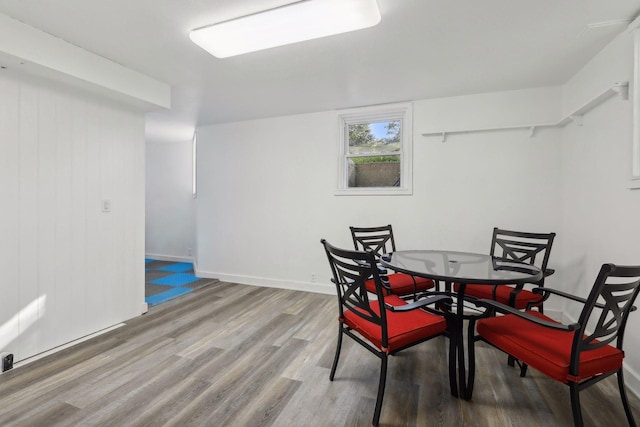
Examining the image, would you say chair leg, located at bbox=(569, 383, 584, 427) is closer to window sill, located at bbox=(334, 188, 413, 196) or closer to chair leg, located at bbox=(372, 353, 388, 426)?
chair leg, located at bbox=(372, 353, 388, 426)

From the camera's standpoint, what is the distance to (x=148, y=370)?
2154mm

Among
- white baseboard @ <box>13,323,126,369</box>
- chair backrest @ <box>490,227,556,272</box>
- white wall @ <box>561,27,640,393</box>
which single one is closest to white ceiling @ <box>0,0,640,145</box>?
white wall @ <box>561,27,640,393</box>

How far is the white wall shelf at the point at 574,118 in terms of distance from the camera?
80.4 inches

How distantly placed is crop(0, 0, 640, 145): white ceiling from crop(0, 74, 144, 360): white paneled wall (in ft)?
1.97

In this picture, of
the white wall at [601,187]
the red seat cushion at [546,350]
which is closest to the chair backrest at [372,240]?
the red seat cushion at [546,350]

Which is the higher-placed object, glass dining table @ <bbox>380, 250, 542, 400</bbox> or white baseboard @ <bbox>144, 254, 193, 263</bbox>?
glass dining table @ <bbox>380, 250, 542, 400</bbox>

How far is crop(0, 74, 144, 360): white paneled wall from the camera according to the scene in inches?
86.9

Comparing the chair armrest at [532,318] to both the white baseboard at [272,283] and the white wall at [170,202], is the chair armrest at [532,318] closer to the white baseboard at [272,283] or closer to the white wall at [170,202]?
the white baseboard at [272,283]

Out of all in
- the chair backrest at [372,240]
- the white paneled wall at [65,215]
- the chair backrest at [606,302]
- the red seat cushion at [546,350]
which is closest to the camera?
the chair backrest at [606,302]

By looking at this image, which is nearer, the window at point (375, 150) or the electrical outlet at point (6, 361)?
the electrical outlet at point (6, 361)

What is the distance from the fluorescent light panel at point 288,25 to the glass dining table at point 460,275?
1.68 metres

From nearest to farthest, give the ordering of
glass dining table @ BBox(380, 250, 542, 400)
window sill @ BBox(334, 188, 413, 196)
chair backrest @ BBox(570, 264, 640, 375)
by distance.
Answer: chair backrest @ BBox(570, 264, 640, 375), glass dining table @ BBox(380, 250, 542, 400), window sill @ BBox(334, 188, 413, 196)

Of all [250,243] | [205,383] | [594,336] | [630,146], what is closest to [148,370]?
[205,383]

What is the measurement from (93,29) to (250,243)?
301 centimetres
